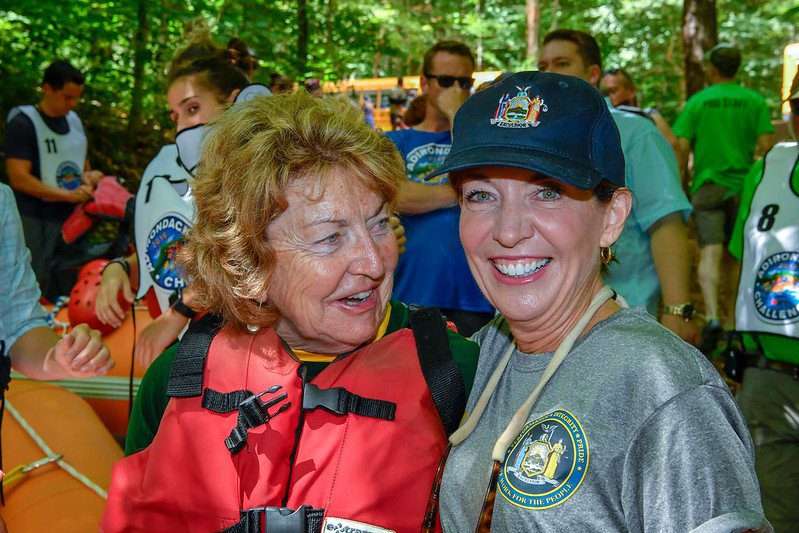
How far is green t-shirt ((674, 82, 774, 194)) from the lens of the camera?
7152 mm

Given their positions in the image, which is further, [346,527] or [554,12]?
[554,12]

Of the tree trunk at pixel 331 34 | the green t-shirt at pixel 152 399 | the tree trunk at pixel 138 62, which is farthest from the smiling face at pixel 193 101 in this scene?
the tree trunk at pixel 331 34

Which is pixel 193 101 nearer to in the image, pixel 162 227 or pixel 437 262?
pixel 162 227

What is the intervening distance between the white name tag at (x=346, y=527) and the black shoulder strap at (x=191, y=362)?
457mm

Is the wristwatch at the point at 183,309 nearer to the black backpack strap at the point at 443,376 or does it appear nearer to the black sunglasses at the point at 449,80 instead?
the black backpack strap at the point at 443,376

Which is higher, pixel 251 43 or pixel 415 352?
pixel 251 43

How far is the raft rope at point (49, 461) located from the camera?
3104mm

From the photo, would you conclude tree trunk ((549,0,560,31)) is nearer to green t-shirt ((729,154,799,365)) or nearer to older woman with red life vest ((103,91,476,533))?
green t-shirt ((729,154,799,365))

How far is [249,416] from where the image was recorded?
1.93 m

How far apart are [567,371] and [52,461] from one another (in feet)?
7.95

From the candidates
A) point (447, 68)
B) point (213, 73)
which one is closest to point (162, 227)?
point (213, 73)

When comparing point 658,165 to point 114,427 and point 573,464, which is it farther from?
point 114,427

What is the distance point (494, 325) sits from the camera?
1965mm

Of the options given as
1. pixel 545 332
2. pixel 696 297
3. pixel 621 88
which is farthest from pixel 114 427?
pixel 696 297
